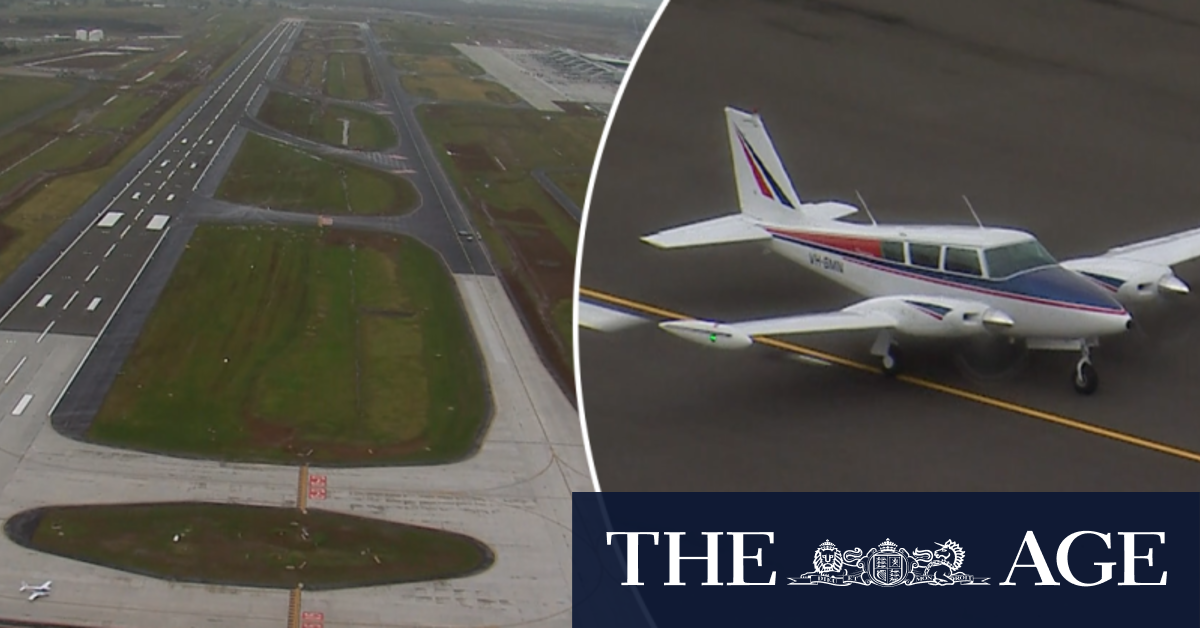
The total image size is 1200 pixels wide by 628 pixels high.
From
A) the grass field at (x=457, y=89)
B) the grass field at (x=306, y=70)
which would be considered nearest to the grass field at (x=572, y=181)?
the grass field at (x=457, y=89)

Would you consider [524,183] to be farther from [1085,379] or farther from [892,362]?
[1085,379]

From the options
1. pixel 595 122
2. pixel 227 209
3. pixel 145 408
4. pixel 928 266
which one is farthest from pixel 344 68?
pixel 928 266

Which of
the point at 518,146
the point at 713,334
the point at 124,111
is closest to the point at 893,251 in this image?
the point at 713,334

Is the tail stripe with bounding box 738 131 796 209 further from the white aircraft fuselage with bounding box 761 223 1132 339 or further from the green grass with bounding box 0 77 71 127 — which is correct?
the green grass with bounding box 0 77 71 127

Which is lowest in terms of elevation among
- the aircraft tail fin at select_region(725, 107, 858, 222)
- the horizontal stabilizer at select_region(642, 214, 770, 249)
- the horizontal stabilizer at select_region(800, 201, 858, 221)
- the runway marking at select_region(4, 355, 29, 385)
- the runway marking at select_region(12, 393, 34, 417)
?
the runway marking at select_region(12, 393, 34, 417)

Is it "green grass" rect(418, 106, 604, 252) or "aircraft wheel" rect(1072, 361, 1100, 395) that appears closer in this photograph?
"aircraft wheel" rect(1072, 361, 1100, 395)

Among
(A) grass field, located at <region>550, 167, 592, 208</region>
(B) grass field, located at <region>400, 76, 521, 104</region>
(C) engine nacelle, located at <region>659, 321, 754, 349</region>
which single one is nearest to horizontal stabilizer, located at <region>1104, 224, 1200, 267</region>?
(C) engine nacelle, located at <region>659, 321, 754, 349</region>

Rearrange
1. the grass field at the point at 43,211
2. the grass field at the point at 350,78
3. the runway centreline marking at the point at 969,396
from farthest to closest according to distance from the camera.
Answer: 1. the grass field at the point at 350,78
2. the grass field at the point at 43,211
3. the runway centreline marking at the point at 969,396

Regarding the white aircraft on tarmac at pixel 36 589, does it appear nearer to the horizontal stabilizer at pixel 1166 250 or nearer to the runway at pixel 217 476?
the runway at pixel 217 476
